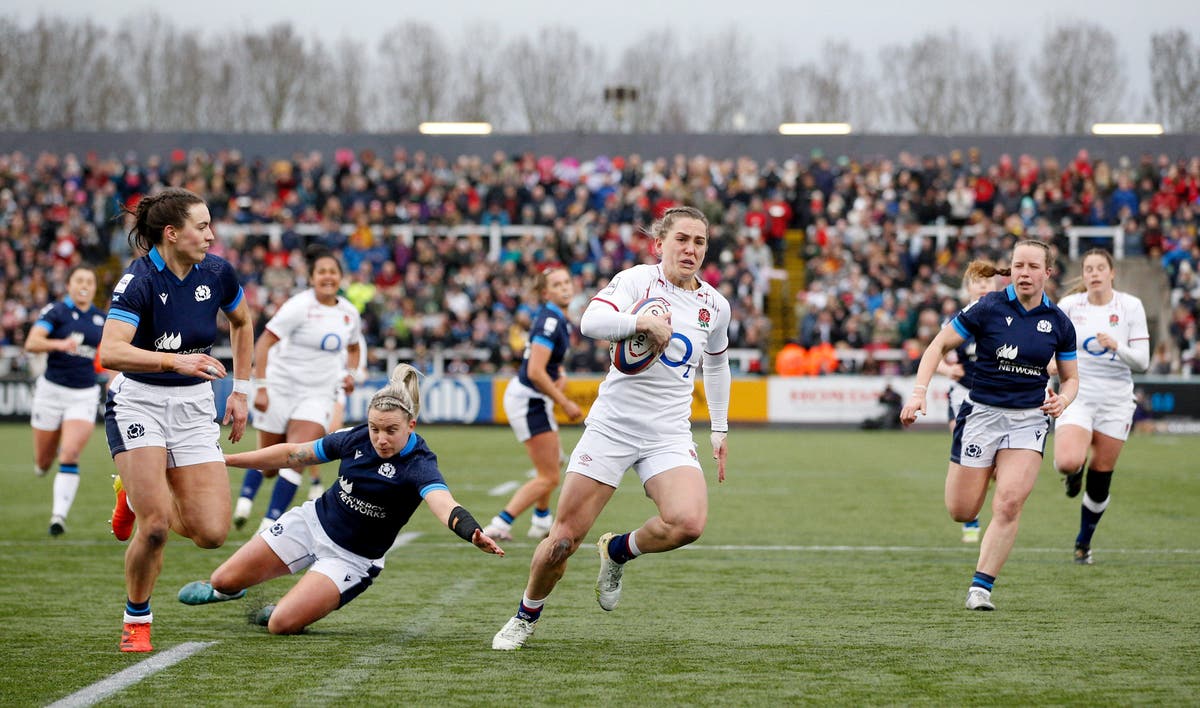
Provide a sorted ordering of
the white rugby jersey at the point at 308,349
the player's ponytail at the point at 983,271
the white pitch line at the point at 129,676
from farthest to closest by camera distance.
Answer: the white rugby jersey at the point at 308,349 → the player's ponytail at the point at 983,271 → the white pitch line at the point at 129,676

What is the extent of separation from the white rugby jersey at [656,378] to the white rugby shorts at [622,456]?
0.05m

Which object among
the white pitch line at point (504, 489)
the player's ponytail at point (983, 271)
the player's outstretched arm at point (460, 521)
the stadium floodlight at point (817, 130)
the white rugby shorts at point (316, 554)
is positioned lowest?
the white pitch line at point (504, 489)

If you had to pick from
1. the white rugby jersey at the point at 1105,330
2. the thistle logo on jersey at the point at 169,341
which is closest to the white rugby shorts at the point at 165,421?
the thistle logo on jersey at the point at 169,341

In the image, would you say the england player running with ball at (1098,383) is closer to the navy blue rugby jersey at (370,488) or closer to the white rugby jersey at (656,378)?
the white rugby jersey at (656,378)

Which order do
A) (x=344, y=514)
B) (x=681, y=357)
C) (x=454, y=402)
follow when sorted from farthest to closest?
(x=454, y=402) → (x=344, y=514) → (x=681, y=357)

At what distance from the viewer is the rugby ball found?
22.3ft

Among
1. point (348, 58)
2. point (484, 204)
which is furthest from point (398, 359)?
point (348, 58)

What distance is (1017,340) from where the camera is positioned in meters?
8.32

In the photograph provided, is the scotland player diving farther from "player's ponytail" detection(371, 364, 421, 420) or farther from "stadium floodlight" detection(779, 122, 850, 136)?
"stadium floodlight" detection(779, 122, 850, 136)

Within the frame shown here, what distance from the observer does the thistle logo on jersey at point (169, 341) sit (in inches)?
271

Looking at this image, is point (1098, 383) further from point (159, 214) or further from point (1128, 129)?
point (1128, 129)

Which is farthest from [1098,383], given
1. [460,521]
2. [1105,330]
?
[460,521]

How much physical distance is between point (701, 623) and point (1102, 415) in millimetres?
4485

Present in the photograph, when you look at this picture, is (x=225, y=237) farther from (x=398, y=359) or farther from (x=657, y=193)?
(x=657, y=193)
